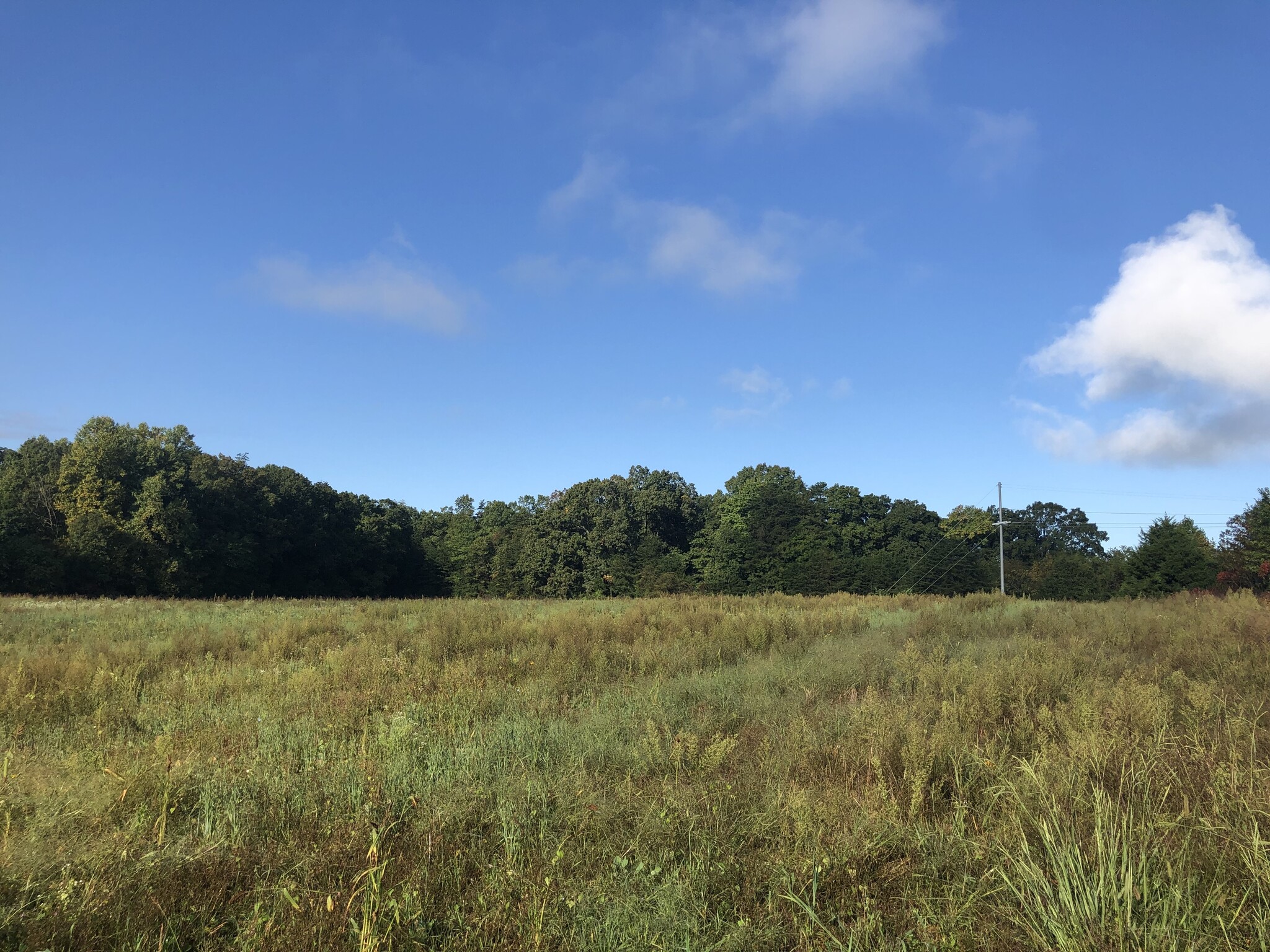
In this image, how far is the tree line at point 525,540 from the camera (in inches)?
1722

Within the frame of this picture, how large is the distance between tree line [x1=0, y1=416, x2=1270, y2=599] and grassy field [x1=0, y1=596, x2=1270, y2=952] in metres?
37.6

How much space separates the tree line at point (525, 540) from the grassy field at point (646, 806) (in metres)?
37.6

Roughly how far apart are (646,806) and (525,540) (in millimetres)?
62395

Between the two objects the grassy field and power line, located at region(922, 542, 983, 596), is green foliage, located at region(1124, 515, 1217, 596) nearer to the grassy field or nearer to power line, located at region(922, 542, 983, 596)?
power line, located at region(922, 542, 983, 596)

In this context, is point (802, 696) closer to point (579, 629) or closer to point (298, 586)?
point (579, 629)

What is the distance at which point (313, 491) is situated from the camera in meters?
64.2

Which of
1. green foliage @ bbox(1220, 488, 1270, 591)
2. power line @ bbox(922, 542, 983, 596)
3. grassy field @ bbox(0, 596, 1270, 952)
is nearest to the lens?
grassy field @ bbox(0, 596, 1270, 952)

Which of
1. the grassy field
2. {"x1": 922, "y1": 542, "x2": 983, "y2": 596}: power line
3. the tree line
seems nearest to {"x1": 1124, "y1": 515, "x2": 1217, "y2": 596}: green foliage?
the tree line

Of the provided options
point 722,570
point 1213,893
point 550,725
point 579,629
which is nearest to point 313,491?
point 722,570

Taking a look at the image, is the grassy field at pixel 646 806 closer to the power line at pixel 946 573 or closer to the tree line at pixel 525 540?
the tree line at pixel 525 540

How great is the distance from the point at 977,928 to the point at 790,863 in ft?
2.93

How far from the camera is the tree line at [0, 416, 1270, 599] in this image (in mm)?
43750

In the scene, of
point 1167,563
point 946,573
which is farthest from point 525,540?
point 1167,563

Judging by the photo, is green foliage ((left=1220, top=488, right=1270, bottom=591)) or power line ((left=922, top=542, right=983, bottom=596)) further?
power line ((left=922, top=542, right=983, bottom=596))
